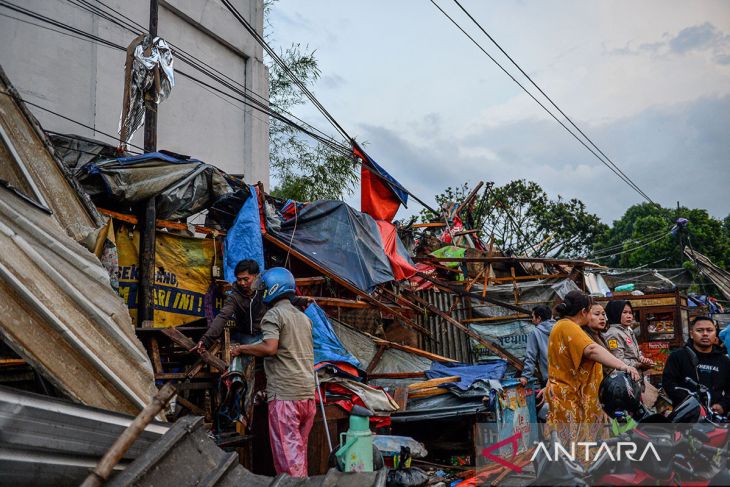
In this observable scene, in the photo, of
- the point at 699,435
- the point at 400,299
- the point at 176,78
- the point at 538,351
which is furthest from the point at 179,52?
the point at 699,435

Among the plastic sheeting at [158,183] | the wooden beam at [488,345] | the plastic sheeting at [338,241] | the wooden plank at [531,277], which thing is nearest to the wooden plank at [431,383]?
the wooden beam at [488,345]

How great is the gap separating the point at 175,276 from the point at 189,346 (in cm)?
213

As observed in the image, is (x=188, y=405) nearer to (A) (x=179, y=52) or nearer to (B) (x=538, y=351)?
(B) (x=538, y=351)

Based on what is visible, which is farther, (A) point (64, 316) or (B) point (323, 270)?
(B) point (323, 270)

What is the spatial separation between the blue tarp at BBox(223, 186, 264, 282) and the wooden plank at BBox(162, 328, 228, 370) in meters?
2.02

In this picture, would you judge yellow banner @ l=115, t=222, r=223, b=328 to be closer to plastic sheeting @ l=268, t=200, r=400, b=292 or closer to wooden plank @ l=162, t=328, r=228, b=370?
plastic sheeting @ l=268, t=200, r=400, b=292

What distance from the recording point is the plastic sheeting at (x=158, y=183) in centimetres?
656

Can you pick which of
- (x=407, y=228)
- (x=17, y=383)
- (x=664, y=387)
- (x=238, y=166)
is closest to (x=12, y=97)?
(x=17, y=383)

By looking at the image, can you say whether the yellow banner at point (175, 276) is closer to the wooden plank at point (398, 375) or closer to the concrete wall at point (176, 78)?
the wooden plank at point (398, 375)

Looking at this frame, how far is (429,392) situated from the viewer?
712 centimetres

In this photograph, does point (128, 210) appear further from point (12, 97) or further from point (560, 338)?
point (560, 338)

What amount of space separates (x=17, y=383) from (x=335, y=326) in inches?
175

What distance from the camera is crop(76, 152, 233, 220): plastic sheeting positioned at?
6559 millimetres

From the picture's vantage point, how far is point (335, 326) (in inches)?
320
